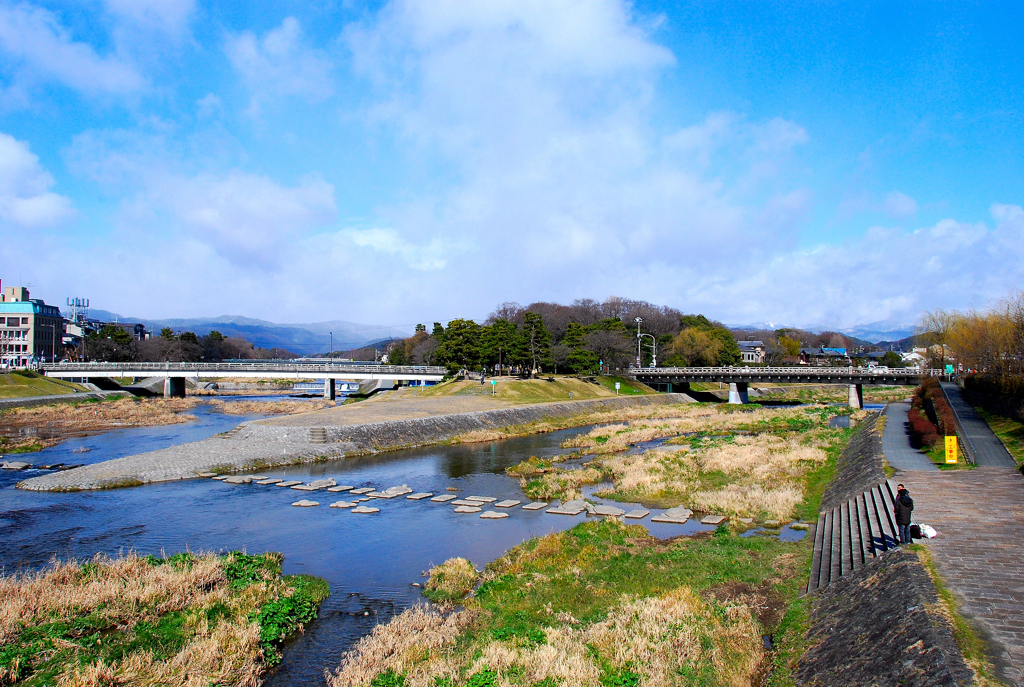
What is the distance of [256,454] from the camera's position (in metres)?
37.1

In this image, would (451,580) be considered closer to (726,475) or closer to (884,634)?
(884,634)

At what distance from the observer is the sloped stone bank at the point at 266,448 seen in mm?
31328

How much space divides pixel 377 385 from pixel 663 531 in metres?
82.9

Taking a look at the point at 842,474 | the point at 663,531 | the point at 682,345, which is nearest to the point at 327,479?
the point at 663,531

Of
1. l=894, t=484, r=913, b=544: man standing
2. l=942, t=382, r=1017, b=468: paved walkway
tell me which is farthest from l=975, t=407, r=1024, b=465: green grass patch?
l=894, t=484, r=913, b=544: man standing

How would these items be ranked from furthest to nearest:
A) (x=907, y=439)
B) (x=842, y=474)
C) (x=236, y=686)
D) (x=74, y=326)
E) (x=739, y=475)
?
(x=74, y=326) → (x=907, y=439) → (x=739, y=475) → (x=842, y=474) → (x=236, y=686)

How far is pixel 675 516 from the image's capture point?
80.1 ft

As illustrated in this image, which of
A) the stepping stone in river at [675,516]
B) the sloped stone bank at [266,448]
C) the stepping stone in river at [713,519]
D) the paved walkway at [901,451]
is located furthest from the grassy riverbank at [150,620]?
the paved walkway at [901,451]

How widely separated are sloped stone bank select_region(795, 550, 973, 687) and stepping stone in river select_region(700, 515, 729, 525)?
8.10 meters

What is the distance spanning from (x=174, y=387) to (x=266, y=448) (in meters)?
68.7

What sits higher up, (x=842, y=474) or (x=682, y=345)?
(x=682, y=345)

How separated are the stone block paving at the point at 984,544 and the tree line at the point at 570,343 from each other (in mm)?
61101

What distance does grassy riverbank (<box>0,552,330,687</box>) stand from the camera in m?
11.6

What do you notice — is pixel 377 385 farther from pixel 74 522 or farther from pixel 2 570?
pixel 2 570
